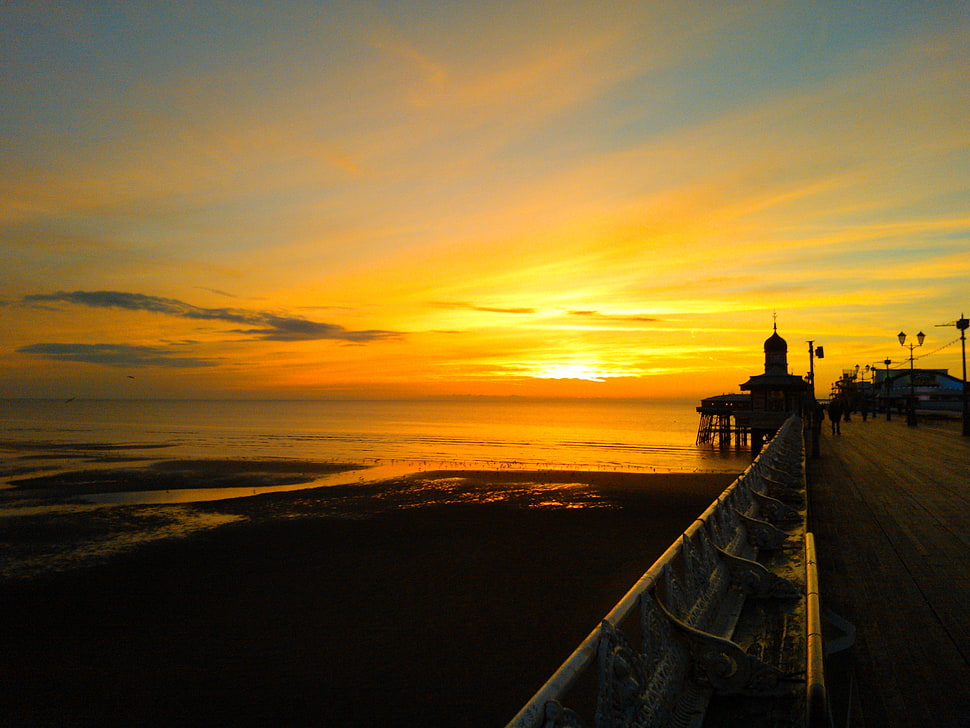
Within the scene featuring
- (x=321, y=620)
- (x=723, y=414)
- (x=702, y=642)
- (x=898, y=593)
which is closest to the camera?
(x=702, y=642)

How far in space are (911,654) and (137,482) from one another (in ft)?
111

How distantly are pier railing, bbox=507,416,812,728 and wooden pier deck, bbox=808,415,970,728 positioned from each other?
0.72 metres

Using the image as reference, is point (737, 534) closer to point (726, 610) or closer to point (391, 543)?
point (726, 610)

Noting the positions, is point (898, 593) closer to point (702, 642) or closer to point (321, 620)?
point (702, 642)

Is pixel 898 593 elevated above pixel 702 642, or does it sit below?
below

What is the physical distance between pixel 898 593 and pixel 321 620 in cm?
896

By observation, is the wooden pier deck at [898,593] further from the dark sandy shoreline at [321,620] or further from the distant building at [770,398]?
the distant building at [770,398]

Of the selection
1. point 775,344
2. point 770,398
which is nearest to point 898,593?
point 770,398

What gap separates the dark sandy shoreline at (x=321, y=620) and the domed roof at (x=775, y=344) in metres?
32.7

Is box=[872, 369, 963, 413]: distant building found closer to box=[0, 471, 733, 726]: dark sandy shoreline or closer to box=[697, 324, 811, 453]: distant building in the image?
box=[697, 324, 811, 453]: distant building

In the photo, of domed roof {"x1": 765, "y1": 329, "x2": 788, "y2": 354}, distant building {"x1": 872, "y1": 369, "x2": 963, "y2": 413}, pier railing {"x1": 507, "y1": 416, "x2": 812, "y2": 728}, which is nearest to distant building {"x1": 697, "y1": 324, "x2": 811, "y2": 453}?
domed roof {"x1": 765, "y1": 329, "x2": 788, "y2": 354}

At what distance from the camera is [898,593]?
645 centimetres

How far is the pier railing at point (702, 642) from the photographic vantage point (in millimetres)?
2584

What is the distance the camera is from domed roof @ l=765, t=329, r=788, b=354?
159ft
